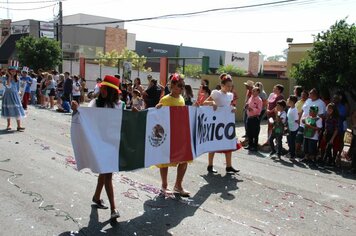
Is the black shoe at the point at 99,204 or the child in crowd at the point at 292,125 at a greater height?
the child in crowd at the point at 292,125

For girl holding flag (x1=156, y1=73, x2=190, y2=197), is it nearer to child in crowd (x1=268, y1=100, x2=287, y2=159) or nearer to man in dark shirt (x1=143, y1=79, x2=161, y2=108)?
child in crowd (x1=268, y1=100, x2=287, y2=159)

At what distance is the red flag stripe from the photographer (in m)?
6.20

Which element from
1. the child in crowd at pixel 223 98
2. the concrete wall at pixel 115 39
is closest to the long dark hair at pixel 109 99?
the child in crowd at pixel 223 98

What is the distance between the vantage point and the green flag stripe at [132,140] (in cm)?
536

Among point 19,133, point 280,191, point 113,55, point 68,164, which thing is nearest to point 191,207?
point 280,191

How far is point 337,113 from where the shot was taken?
9539 millimetres

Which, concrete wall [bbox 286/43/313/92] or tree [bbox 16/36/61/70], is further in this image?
tree [bbox 16/36/61/70]

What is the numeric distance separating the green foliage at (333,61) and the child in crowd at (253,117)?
256 centimetres

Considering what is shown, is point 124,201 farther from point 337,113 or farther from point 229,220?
point 337,113

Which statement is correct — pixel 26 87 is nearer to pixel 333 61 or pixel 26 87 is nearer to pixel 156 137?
pixel 333 61

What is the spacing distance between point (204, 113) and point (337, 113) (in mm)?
4042

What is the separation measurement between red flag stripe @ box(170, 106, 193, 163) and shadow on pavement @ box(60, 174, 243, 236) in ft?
2.04

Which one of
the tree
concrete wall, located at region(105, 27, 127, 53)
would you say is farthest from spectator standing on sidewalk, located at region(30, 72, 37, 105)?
concrete wall, located at region(105, 27, 127, 53)

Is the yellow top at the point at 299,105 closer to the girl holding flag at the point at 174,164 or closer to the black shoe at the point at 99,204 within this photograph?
the girl holding flag at the point at 174,164
